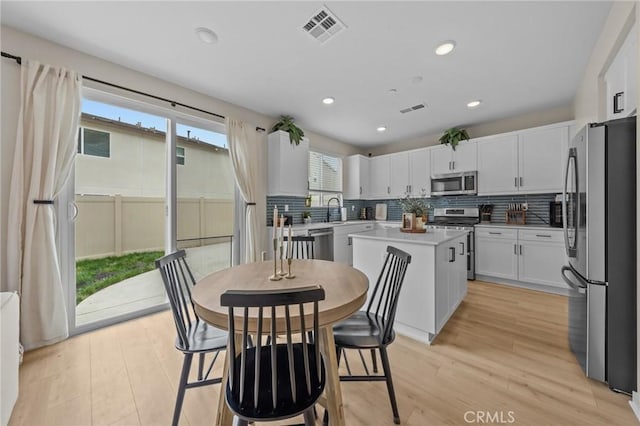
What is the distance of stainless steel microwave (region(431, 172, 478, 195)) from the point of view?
165 inches

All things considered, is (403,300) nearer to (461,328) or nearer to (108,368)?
(461,328)

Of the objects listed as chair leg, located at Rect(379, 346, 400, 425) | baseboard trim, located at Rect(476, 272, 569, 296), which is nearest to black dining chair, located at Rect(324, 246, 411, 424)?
chair leg, located at Rect(379, 346, 400, 425)

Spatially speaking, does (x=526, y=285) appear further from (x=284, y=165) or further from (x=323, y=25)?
(x=323, y=25)

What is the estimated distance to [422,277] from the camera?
215 centimetres

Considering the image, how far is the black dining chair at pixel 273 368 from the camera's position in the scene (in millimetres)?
841

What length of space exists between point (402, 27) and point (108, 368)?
3473 millimetres

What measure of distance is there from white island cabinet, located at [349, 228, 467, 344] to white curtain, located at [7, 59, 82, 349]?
2.72m

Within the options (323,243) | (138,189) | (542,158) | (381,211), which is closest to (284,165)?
(323,243)

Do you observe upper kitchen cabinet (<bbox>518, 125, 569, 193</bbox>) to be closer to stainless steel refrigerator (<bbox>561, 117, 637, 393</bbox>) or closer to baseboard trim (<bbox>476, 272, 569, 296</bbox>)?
baseboard trim (<bbox>476, 272, 569, 296</bbox>)

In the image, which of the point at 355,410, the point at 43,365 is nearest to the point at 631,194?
the point at 355,410

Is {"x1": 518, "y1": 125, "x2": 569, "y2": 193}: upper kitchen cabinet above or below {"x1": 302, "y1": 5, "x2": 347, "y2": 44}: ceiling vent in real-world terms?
below

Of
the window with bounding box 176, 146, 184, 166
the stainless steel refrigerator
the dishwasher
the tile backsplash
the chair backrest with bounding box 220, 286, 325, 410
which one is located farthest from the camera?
the dishwasher

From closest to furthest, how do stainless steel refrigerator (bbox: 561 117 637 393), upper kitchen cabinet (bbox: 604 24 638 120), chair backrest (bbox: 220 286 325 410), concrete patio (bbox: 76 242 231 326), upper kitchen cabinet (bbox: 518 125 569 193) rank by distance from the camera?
chair backrest (bbox: 220 286 325 410)
stainless steel refrigerator (bbox: 561 117 637 393)
upper kitchen cabinet (bbox: 604 24 638 120)
concrete patio (bbox: 76 242 231 326)
upper kitchen cabinet (bbox: 518 125 569 193)

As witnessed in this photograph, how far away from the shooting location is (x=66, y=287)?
2240 mm
